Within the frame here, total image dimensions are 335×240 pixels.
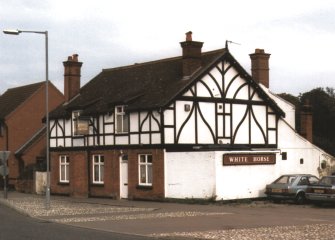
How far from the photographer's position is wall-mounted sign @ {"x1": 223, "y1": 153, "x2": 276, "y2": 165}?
100.0 feet

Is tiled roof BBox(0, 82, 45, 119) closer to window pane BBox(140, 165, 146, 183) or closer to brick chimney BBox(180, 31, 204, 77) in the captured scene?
window pane BBox(140, 165, 146, 183)

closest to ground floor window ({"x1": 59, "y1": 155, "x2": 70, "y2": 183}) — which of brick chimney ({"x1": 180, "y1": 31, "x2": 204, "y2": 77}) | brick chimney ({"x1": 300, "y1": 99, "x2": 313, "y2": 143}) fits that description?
brick chimney ({"x1": 180, "y1": 31, "x2": 204, "y2": 77})

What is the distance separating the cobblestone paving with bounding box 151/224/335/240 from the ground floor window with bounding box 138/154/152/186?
14369mm

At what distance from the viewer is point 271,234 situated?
17.1m

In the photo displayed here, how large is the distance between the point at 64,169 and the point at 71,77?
6.28m

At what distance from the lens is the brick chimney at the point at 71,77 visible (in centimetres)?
4141

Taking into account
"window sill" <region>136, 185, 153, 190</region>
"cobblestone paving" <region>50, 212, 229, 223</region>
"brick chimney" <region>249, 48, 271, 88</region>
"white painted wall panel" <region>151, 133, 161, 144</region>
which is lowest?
"cobblestone paving" <region>50, 212, 229, 223</region>

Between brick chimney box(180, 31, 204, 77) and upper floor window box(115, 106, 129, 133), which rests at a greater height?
brick chimney box(180, 31, 204, 77)

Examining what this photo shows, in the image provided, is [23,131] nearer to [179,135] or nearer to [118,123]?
[118,123]

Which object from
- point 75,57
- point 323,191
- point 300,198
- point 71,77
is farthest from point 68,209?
point 75,57

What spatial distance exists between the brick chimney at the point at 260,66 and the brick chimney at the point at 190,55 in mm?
7631

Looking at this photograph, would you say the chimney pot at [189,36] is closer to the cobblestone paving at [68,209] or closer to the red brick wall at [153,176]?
the red brick wall at [153,176]

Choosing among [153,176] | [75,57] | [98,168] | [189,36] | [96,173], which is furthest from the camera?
[75,57]

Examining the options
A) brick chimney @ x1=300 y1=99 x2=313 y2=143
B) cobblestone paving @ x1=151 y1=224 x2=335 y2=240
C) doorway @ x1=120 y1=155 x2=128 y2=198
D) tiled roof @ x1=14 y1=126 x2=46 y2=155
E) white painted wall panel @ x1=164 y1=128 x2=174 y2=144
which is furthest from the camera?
tiled roof @ x1=14 y1=126 x2=46 y2=155
